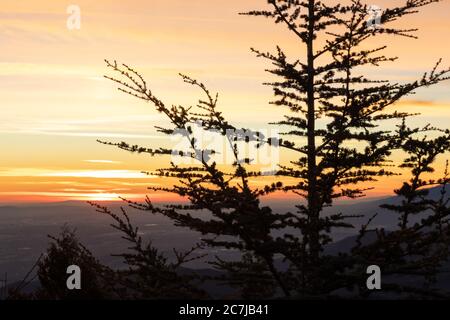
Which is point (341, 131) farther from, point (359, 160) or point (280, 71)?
point (280, 71)

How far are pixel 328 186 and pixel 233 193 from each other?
2.38m

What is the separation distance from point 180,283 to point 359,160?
3.74m

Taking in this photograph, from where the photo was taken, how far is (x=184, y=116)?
9.35 meters

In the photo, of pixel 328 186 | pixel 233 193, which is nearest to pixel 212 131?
pixel 233 193
